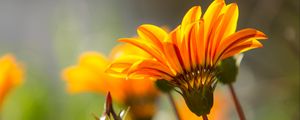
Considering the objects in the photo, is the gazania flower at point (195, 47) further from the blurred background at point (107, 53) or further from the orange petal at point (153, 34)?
the blurred background at point (107, 53)

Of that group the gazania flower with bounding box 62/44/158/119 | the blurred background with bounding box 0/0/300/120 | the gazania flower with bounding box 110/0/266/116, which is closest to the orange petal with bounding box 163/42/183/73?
the gazania flower with bounding box 110/0/266/116

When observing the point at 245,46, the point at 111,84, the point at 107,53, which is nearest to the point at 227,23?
the point at 245,46

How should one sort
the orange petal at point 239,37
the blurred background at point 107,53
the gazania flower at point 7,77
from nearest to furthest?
the orange petal at point 239,37, the gazania flower at point 7,77, the blurred background at point 107,53

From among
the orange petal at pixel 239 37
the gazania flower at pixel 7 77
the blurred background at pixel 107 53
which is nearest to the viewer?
the orange petal at pixel 239 37

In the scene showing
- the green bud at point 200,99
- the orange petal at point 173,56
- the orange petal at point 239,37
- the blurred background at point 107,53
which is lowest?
the green bud at point 200,99

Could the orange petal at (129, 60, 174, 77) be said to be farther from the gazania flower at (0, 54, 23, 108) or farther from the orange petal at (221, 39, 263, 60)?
the gazania flower at (0, 54, 23, 108)

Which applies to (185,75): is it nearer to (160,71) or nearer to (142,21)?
(160,71)

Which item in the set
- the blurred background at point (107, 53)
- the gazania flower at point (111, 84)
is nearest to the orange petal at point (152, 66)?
the gazania flower at point (111, 84)

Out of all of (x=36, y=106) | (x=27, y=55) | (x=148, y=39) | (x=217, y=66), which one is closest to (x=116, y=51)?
(x=217, y=66)
